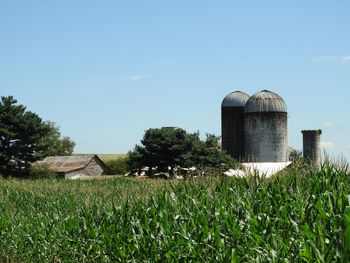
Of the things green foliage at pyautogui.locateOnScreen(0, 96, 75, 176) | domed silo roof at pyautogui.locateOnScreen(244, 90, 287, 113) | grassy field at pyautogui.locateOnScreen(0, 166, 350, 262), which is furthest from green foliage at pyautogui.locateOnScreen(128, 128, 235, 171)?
grassy field at pyautogui.locateOnScreen(0, 166, 350, 262)

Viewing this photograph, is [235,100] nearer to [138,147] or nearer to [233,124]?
[233,124]

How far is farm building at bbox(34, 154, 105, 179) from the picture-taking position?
65.7m

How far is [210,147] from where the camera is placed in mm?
57844

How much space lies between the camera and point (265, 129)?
57.7 metres

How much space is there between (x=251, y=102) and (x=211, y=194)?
47.6m

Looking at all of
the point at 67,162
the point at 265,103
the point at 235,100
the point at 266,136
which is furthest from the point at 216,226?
the point at 67,162

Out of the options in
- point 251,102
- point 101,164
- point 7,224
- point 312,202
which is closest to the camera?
point 312,202

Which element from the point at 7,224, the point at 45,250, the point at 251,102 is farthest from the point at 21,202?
the point at 251,102

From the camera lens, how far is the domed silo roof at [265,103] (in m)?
58.1

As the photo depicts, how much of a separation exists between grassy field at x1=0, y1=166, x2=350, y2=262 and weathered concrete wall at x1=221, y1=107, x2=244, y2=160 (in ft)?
146

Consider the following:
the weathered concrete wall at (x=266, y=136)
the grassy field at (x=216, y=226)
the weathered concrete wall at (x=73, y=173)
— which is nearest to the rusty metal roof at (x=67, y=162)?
the weathered concrete wall at (x=73, y=173)

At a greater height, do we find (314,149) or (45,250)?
(314,149)

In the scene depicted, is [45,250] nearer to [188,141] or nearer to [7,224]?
[7,224]

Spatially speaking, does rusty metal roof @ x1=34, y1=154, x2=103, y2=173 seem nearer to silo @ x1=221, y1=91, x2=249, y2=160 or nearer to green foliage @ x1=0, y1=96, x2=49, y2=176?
green foliage @ x1=0, y1=96, x2=49, y2=176
